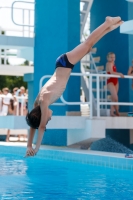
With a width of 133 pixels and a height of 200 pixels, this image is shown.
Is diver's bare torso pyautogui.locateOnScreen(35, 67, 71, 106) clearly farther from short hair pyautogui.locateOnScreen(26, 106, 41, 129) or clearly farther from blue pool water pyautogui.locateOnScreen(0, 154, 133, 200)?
blue pool water pyautogui.locateOnScreen(0, 154, 133, 200)

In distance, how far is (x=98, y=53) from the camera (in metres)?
15.0

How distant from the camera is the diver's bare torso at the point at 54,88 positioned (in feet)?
19.8

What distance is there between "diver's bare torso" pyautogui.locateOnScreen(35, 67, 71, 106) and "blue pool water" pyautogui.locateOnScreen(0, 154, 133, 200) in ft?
4.66

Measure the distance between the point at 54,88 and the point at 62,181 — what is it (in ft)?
8.07

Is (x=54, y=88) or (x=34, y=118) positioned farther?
(x=54, y=88)

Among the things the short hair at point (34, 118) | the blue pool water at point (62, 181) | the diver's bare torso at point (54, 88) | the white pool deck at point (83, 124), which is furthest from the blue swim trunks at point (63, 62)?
the white pool deck at point (83, 124)

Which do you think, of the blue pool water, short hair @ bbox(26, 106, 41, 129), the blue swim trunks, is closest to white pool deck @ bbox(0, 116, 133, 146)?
the blue pool water

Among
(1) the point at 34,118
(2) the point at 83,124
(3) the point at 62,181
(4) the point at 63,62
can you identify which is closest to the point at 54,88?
(4) the point at 63,62

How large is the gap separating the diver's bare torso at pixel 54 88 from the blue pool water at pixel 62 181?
55.9 inches

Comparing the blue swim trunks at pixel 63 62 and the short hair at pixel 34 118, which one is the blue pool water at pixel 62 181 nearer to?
the short hair at pixel 34 118

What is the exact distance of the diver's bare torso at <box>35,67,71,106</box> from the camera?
19.8 ft

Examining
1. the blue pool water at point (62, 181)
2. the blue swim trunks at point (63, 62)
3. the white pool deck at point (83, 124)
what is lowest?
the blue pool water at point (62, 181)

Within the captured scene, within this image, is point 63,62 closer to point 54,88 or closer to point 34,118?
point 54,88

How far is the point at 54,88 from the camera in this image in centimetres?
616
